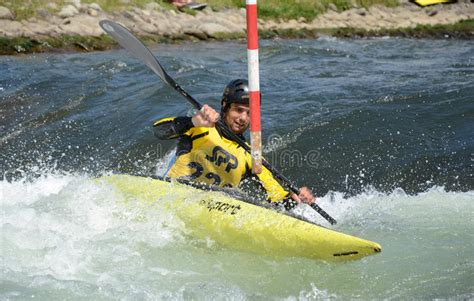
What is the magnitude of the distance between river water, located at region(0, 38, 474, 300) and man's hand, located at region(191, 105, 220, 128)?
2.31 ft

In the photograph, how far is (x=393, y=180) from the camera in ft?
22.7

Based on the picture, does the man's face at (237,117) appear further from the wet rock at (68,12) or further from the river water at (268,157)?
the wet rock at (68,12)

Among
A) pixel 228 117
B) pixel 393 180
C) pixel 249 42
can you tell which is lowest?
pixel 393 180

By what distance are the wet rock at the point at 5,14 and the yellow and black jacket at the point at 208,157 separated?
35.1 ft

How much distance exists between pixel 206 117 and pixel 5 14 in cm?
1121

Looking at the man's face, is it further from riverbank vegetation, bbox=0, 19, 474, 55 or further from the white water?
riverbank vegetation, bbox=0, 19, 474, 55

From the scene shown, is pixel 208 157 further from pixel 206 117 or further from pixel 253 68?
pixel 253 68

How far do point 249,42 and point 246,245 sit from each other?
134 centimetres

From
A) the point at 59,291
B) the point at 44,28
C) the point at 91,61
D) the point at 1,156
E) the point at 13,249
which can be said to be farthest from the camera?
the point at 44,28

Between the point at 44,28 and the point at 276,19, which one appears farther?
the point at 276,19

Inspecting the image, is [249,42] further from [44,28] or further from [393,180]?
[44,28]

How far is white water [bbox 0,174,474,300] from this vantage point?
13.1 feet

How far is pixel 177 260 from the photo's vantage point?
4.43m

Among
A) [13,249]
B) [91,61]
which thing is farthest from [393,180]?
[91,61]
